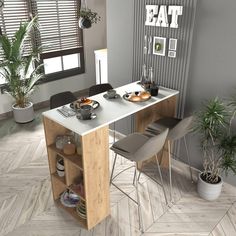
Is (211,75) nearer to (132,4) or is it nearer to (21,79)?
(132,4)

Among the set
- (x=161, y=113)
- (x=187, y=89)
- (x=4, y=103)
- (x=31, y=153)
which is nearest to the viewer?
(x=187, y=89)

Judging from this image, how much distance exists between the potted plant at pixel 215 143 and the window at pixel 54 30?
9.93 ft

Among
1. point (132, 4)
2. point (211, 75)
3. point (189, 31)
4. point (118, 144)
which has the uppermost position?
point (132, 4)

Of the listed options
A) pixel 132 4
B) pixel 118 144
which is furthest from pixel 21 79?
pixel 118 144

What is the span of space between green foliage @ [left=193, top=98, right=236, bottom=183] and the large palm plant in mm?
2539

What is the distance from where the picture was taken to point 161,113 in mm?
A: 2783

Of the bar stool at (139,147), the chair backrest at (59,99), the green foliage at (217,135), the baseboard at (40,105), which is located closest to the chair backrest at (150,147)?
the bar stool at (139,147)

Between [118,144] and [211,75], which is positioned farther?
[211,75]

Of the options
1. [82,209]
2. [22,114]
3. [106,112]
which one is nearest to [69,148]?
[106,112]

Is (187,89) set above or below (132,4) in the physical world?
below

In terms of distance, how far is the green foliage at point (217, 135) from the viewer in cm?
214

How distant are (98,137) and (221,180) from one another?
1.33 meters

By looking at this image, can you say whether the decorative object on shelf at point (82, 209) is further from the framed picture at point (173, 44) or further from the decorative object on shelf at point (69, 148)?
the framed picture at point (173, 44)

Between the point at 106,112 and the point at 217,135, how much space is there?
1044mm
